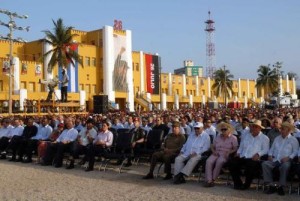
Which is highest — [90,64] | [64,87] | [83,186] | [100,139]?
[90,64]

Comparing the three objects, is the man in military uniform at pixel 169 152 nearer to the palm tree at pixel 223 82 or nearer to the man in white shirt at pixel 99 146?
the man in white shirt at pixel 99 146

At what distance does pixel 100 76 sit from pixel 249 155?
49.4 m

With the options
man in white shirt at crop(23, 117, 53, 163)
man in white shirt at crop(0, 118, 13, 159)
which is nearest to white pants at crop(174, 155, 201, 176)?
man in white shirt at crop(23, 117, 53, 163)

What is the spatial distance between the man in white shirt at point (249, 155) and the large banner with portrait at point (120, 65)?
158 ft

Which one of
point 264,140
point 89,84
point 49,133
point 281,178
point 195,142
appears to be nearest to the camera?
point 281,178

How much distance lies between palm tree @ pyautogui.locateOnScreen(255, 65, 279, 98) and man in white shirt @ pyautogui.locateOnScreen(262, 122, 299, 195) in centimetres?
8248

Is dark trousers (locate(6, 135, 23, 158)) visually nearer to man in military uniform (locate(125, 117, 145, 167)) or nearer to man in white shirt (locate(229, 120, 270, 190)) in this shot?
man in military uniform (locate(125, 117, 145, 167))

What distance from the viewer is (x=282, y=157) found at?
8242 millimetres

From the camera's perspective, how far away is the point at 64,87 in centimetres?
3819

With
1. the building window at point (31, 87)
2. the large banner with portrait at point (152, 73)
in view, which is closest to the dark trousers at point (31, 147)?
the building window at point (31, 87)

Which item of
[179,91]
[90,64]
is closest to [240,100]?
[179,91]

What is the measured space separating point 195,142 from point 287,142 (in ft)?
7.20

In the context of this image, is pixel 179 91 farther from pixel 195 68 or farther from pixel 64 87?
pixel 195 68

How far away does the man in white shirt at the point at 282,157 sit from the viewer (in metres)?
7.92
